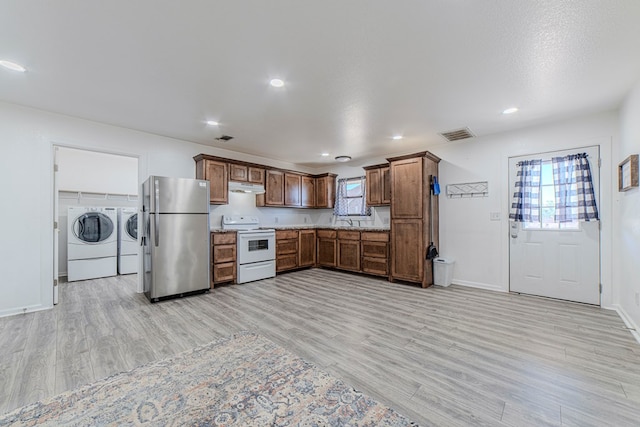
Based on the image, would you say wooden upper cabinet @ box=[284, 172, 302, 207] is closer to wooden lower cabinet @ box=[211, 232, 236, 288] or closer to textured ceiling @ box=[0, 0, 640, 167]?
wooden lower cabinet @ box=[211, 232, 236, 288]

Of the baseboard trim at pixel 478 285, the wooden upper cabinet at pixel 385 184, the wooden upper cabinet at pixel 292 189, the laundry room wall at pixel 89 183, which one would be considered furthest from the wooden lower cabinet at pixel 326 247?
the laundry room wall at pixel 89 183

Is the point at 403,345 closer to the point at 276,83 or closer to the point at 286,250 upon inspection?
the point at 276,83

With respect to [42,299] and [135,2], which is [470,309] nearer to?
[135,2]

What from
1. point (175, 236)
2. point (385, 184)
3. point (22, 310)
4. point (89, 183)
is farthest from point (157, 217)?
point (385, 184)

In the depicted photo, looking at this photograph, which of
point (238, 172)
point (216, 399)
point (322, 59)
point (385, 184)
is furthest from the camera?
point (385, 184)

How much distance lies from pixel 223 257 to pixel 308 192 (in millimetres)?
2629

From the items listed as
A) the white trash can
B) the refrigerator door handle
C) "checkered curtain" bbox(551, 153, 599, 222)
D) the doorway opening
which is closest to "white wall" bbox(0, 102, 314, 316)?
the refrigerator door handle

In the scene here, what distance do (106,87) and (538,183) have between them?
18.1 feet

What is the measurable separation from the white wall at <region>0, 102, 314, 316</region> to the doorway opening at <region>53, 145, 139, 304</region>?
52.3 inches

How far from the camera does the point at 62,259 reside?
528 centimetres

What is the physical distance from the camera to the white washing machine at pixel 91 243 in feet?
16.2

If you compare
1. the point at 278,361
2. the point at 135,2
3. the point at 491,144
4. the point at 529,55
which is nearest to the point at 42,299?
the point at 278,361

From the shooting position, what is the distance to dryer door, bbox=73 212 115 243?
500 centimetres

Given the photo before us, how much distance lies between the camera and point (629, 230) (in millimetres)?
2846
